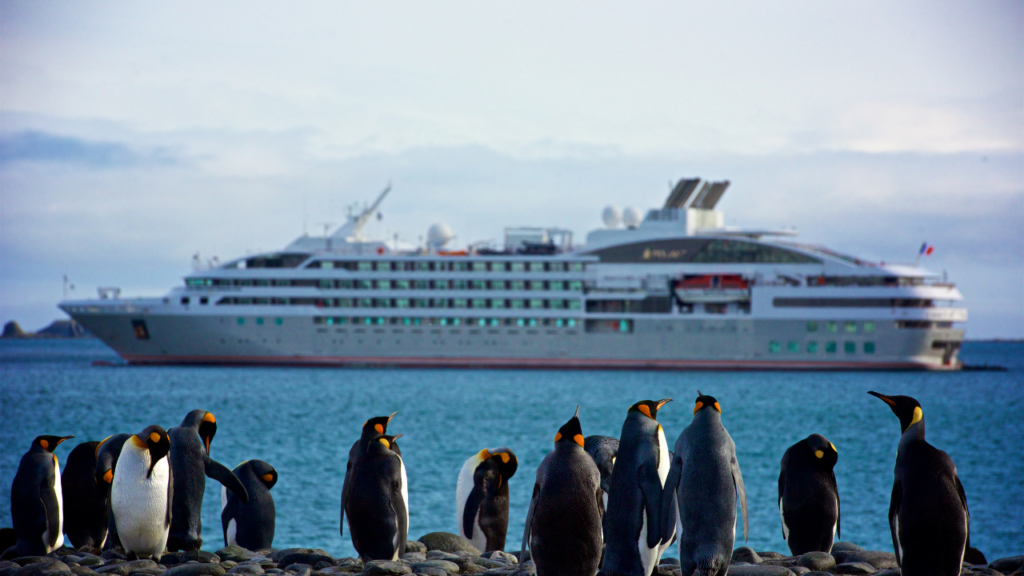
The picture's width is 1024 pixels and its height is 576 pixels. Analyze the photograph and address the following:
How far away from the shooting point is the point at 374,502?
844 cm

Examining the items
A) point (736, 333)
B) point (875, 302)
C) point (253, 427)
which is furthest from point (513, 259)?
point (253, 427)

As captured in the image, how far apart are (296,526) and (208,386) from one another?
32500 mm

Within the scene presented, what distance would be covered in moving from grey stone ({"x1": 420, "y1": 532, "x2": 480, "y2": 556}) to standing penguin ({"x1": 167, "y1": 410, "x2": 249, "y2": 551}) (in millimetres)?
1816

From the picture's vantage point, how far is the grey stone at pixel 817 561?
8.38m

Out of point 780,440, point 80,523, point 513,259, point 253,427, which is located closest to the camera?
point 80,523

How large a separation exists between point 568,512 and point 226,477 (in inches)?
145

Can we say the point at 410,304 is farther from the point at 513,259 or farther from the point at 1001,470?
the point at 1001,470

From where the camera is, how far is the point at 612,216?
65125mm

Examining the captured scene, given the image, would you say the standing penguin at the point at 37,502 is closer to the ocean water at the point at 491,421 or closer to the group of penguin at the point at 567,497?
the group of penguin at the point at 567,497

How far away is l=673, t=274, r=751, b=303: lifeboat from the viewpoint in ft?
192

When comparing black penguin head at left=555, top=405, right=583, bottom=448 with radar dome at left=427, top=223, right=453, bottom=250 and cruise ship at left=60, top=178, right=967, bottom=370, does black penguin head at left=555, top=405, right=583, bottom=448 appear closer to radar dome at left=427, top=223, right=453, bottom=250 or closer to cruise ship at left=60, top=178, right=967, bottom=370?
cruise ship at left=60, top=178, right=967, bottom=370

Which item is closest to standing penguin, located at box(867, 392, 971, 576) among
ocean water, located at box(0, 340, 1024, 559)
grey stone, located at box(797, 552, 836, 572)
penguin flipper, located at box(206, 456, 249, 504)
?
grey stone, located at box(797, 552, 836, 572)

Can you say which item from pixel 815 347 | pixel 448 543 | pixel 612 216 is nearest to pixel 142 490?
pixel 448 543

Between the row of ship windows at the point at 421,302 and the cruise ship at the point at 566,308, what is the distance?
8 cm
